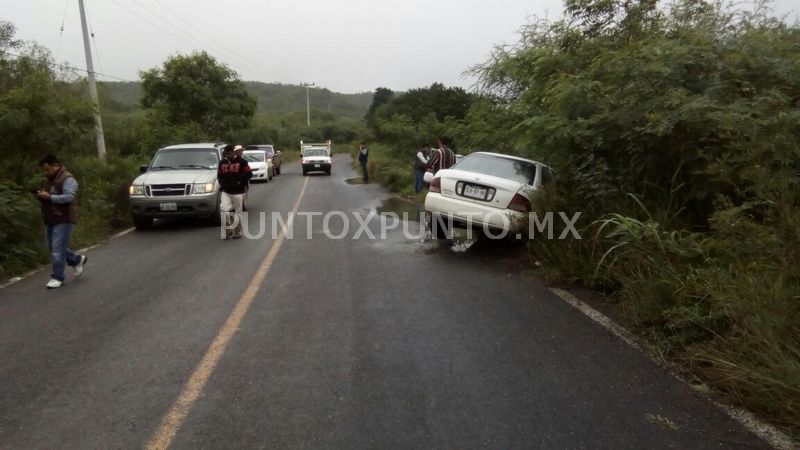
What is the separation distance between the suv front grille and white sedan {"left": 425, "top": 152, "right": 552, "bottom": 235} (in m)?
5.32

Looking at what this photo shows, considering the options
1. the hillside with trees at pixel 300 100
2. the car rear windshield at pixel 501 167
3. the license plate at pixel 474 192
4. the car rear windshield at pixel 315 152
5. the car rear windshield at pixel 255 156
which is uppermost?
the hillside with trees at pixel 300 100

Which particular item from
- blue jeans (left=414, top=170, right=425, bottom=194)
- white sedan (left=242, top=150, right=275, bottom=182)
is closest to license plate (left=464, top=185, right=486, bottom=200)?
blue jeans (left=414, top=170, right=425, bottom=194)

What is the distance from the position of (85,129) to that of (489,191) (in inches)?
345

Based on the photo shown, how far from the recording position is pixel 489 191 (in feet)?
27.9

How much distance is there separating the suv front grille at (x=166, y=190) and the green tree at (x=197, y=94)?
22.0m

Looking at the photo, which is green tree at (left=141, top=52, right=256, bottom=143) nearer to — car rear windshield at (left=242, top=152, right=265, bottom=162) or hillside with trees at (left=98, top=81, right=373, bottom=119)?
car rear windshield at (left=242, top=152, right=265, bottom=162)

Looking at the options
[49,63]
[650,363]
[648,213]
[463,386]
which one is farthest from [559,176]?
[49,63]

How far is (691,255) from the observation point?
5.40 meters

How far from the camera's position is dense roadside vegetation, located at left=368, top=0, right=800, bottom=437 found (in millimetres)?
4148

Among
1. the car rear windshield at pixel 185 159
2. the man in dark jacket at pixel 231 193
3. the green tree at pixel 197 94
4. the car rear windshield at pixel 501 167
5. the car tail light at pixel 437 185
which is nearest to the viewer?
the car rear windshield at pixel 501 167

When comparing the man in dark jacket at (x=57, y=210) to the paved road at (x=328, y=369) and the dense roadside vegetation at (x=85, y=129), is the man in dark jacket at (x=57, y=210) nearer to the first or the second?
the paved road at (x=328, y=369)

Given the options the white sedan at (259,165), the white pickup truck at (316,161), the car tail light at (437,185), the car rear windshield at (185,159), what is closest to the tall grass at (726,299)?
the car tail light at (437,185)

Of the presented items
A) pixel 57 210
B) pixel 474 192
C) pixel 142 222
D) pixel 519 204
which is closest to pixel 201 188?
pixel 142 222

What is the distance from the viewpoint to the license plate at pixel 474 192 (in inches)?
337
